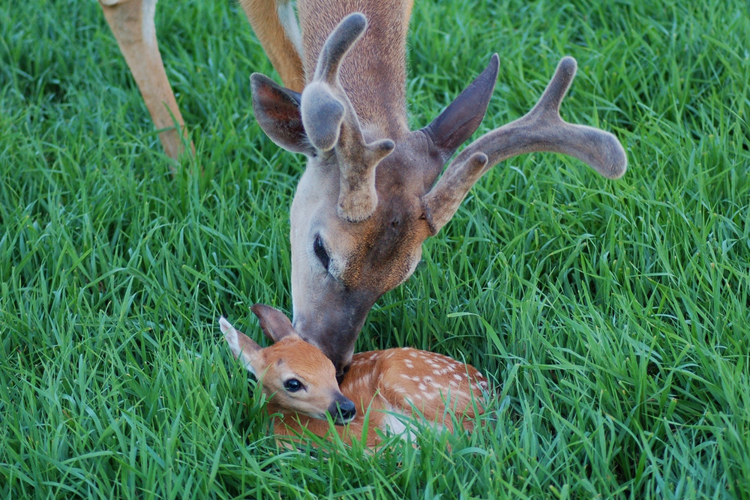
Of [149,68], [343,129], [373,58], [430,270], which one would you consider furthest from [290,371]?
[149,68]

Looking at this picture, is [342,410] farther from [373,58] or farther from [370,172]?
[373,58]

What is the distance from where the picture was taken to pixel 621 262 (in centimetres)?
368

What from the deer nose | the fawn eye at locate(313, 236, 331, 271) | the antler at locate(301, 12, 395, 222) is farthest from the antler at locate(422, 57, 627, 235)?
the deer nose

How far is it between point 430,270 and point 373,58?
92 centimetres

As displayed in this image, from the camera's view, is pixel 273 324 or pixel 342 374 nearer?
pixel 273 324

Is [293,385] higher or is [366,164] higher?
[366,164]

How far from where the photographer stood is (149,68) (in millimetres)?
4770

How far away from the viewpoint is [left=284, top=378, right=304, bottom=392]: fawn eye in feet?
9.82

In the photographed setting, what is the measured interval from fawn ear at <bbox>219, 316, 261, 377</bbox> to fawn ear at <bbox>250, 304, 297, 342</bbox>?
0.07 meters

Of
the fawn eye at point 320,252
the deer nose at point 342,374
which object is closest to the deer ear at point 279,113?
the fawn eye at point 320,252

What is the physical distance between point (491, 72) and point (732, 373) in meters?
1.43

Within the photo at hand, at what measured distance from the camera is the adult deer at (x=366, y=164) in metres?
2.99

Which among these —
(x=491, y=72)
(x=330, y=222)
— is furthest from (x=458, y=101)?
(x=330, y=222)

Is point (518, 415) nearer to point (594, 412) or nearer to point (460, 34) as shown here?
point (594, 412)
